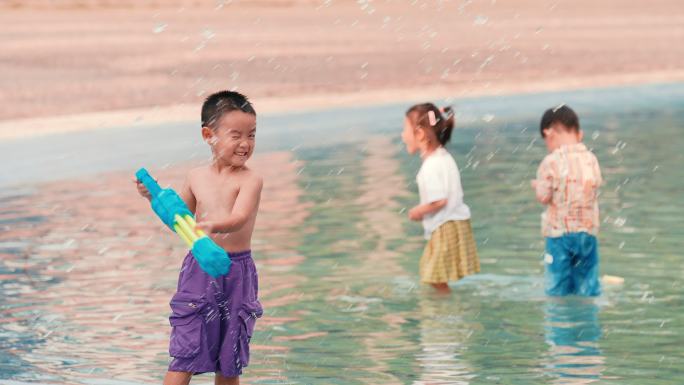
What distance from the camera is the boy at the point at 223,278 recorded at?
5.46 m

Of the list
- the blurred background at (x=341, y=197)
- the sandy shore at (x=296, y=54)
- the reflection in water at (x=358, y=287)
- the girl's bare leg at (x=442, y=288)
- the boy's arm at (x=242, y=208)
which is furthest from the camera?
the sandy shore at (x=296, y=54)

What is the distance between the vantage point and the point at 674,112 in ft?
64.2

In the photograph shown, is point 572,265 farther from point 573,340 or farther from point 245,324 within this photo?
point 245,324

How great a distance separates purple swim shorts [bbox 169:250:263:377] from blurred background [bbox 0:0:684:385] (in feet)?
3.48

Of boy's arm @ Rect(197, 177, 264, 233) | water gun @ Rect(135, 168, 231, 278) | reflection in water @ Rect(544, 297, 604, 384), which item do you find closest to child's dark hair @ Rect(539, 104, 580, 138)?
reflection in water @ Rect(544, 297, 604, 384)

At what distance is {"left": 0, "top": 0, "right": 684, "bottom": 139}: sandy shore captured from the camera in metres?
21.6

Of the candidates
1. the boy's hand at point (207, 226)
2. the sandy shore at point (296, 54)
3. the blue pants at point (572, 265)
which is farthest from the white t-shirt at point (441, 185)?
the sandy shore at point (296, 54)

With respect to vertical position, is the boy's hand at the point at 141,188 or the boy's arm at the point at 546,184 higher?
the boy's arm at the point at 546,184

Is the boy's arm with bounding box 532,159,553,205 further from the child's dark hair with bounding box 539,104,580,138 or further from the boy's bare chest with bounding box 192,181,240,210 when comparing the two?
the boy's bare chest with bounding box 192,181,240,210

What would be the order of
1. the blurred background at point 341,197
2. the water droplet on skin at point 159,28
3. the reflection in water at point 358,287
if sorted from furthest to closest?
the water droplet on skin at point 159,28, the blurred background at point 341,197, the reflection in water at point 358,287

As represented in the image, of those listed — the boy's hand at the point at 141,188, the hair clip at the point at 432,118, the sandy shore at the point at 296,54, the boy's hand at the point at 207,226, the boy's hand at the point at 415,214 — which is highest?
the sandy shore at the point at 296,54

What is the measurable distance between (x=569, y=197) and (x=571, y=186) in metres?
0.06

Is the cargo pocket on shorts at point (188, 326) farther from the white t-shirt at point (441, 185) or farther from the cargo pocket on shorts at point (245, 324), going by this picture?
the white t-shirt at point (441, 185)

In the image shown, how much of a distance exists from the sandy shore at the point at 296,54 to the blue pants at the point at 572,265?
10.1 metres
